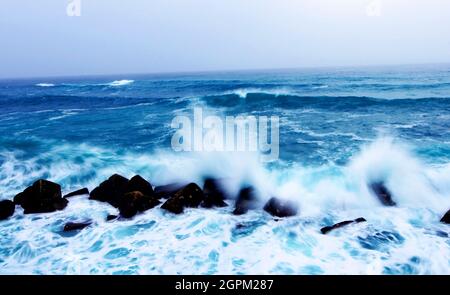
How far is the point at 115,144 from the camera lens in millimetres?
12344

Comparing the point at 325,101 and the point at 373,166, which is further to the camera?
the point at 325,101

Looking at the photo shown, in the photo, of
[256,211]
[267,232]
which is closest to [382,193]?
[256,211]

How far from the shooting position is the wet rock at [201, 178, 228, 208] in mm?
6840

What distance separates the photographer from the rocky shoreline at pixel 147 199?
6.43 metres

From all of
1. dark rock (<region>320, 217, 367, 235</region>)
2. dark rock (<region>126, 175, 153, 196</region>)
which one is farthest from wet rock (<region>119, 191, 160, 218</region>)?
dark rock (<region>320, 217, 367, 235</region>)

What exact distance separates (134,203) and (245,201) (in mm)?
2539

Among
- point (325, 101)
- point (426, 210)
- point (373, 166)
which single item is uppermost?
point (325, 101)

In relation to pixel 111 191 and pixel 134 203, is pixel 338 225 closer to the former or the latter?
pixel 134 203

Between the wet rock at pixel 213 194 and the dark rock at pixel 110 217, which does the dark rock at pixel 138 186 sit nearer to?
the dark rock at pixel 110 217

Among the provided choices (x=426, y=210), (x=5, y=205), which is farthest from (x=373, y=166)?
(x=5, y=205)

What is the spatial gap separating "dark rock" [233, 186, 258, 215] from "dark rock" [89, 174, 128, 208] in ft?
9.19
